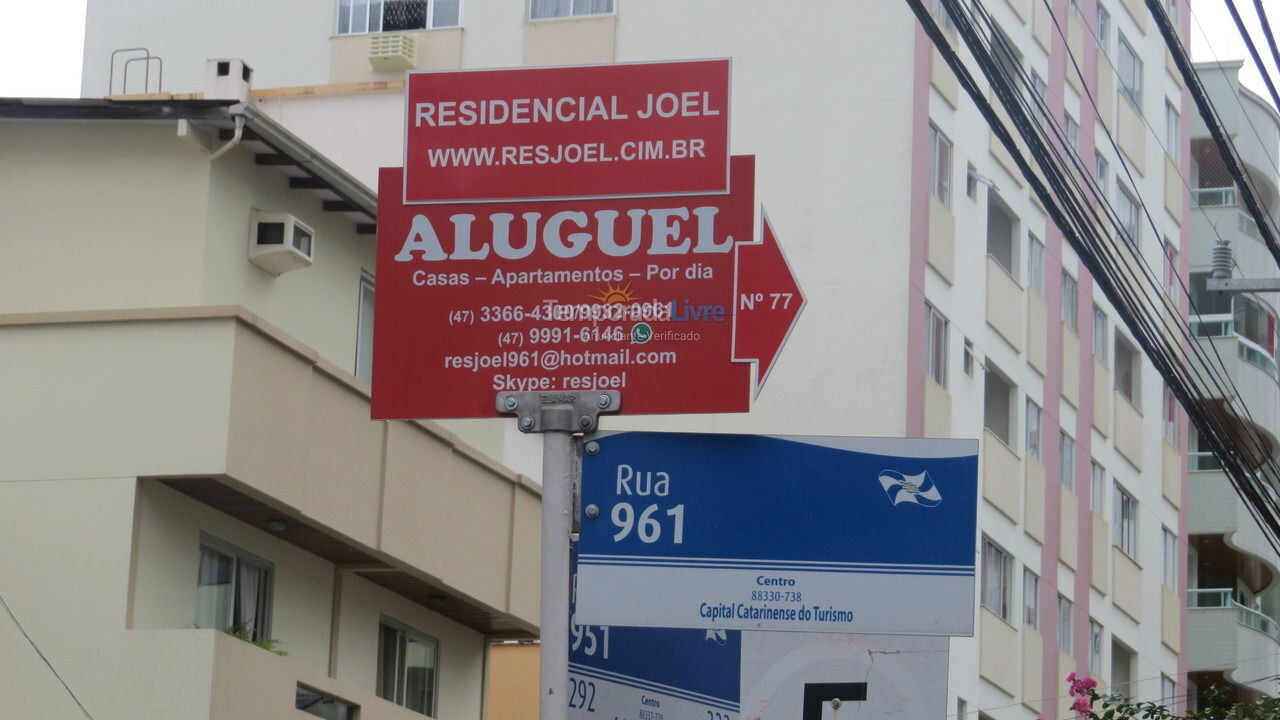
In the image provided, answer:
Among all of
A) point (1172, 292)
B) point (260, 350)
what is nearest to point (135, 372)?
point (260, 350)

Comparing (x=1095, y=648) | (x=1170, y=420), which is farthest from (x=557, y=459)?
(x=1170, y=420)

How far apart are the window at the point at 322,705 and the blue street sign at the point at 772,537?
10.2 metres

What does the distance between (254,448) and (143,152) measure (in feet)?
10.8

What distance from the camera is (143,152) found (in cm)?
1802

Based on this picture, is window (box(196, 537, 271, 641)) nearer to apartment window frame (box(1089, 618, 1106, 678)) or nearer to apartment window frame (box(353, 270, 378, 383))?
apartment window frame (box(353, 270, 378, 383))

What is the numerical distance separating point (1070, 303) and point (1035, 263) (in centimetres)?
233

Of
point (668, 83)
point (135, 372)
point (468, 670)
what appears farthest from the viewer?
point (468, 670)

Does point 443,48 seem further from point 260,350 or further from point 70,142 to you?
point 260,350

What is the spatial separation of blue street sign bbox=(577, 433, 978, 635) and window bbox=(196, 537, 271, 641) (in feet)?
33.3

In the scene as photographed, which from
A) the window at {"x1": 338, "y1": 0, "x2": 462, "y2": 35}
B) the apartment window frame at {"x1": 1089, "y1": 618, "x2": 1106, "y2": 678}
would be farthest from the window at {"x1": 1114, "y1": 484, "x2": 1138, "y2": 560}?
the window at {"x1": 338, "y1": 0, "x2": 462, "y2": 35}

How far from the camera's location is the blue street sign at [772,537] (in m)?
7.03

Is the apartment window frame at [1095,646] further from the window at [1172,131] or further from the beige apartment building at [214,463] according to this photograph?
the beige apartment building at [214,463]

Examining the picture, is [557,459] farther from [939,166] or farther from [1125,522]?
[1125,522]

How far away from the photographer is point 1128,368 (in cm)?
4500
